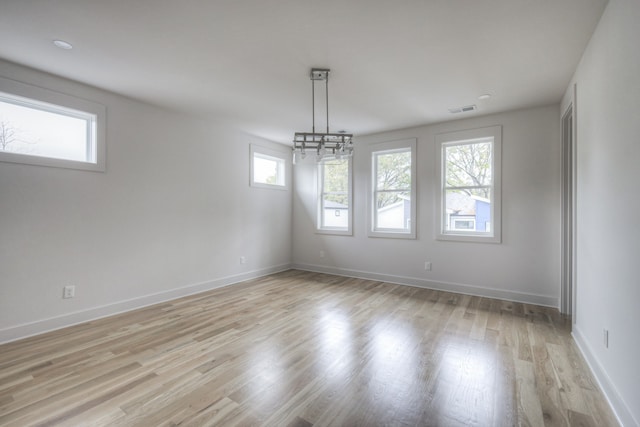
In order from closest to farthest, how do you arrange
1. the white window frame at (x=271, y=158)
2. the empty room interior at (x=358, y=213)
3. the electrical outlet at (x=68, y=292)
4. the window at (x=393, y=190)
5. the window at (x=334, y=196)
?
the empty room interior at (x=358, y=213) < the electrical outlet at (x=68, y=292) < the window at (x=393, y=190) < the white window frame at (x=271, y=158) < the window at (x=334, y=196)

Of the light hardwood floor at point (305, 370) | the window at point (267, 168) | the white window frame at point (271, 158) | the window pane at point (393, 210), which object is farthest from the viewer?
the window at point (267, 168)

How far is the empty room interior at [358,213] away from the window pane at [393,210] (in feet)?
0.09

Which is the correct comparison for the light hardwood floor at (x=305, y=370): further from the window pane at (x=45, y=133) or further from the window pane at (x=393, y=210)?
the window pane at (x=45, y=133)

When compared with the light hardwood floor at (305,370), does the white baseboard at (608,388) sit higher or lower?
higher

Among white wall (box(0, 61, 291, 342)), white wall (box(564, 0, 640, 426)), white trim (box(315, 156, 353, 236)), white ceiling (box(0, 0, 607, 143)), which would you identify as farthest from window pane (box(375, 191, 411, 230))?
white wall (box(564, 0, 640, 426))

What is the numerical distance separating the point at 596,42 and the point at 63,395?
473cm

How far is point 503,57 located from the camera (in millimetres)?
2715

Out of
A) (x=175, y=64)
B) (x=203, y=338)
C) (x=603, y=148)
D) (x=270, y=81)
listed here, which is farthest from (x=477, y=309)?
(x=175, y=64)

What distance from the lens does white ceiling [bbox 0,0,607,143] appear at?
208 centimetres

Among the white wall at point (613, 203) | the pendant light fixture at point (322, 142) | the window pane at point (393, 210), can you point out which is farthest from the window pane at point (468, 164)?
the pendant light fixture at point (322, 142)

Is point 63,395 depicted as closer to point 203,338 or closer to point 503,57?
point 203,338

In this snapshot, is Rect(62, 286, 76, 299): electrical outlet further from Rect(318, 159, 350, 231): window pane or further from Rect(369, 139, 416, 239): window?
Rect(369, 139, 416, 239): window

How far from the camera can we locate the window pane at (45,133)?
2.88 meters

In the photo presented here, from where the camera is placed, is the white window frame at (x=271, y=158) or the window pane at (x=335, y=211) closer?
the white window frame at (x=271, y=158)
